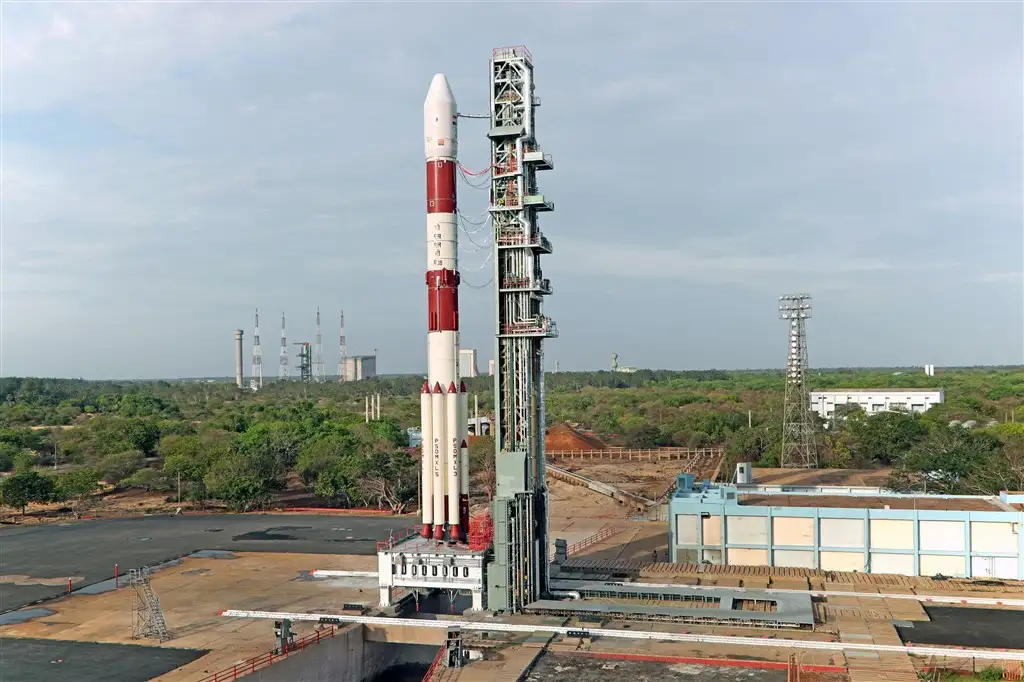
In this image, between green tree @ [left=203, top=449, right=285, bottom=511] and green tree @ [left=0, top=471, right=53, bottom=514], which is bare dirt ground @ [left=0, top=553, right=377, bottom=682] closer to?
green tree @ [left=203, top=449, right=285, bottom=511]

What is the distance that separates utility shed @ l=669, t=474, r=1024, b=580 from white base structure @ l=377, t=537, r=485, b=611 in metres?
12.8

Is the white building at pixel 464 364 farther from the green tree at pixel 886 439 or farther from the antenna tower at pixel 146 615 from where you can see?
the green tree at pixel 886 439

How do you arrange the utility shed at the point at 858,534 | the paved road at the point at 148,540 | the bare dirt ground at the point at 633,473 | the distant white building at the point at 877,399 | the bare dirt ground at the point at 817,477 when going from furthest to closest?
the distant white building at the point at 877,399
the bare dirt ground at the point at 633,473
the bare dirt ground at the point at 817,477
the paved road at the point at 148,540
the utility shed at the point at 858,534

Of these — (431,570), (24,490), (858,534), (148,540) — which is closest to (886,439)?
(858,534)

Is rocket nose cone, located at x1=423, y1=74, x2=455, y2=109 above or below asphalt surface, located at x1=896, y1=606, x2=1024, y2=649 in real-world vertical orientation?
above

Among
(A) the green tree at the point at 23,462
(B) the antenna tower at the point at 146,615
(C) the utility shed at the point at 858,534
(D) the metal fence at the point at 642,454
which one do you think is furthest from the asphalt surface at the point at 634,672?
(D) the metal fence at the point at 642,454

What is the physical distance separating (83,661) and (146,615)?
5376 mm

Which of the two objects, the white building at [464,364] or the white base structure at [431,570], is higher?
the white building at [464,364]

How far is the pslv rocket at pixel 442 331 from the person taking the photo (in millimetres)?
37844

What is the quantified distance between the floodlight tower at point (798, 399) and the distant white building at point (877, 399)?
72.9 m

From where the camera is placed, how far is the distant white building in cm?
14900

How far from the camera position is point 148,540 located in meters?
57.2

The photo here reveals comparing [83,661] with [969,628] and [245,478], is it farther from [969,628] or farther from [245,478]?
[245,478]

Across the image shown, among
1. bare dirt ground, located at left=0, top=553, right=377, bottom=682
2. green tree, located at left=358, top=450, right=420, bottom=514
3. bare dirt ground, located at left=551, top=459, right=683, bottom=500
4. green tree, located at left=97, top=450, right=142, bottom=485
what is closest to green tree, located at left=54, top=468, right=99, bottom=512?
green tree, located at left=97, top=450, right=142, bottom=485
